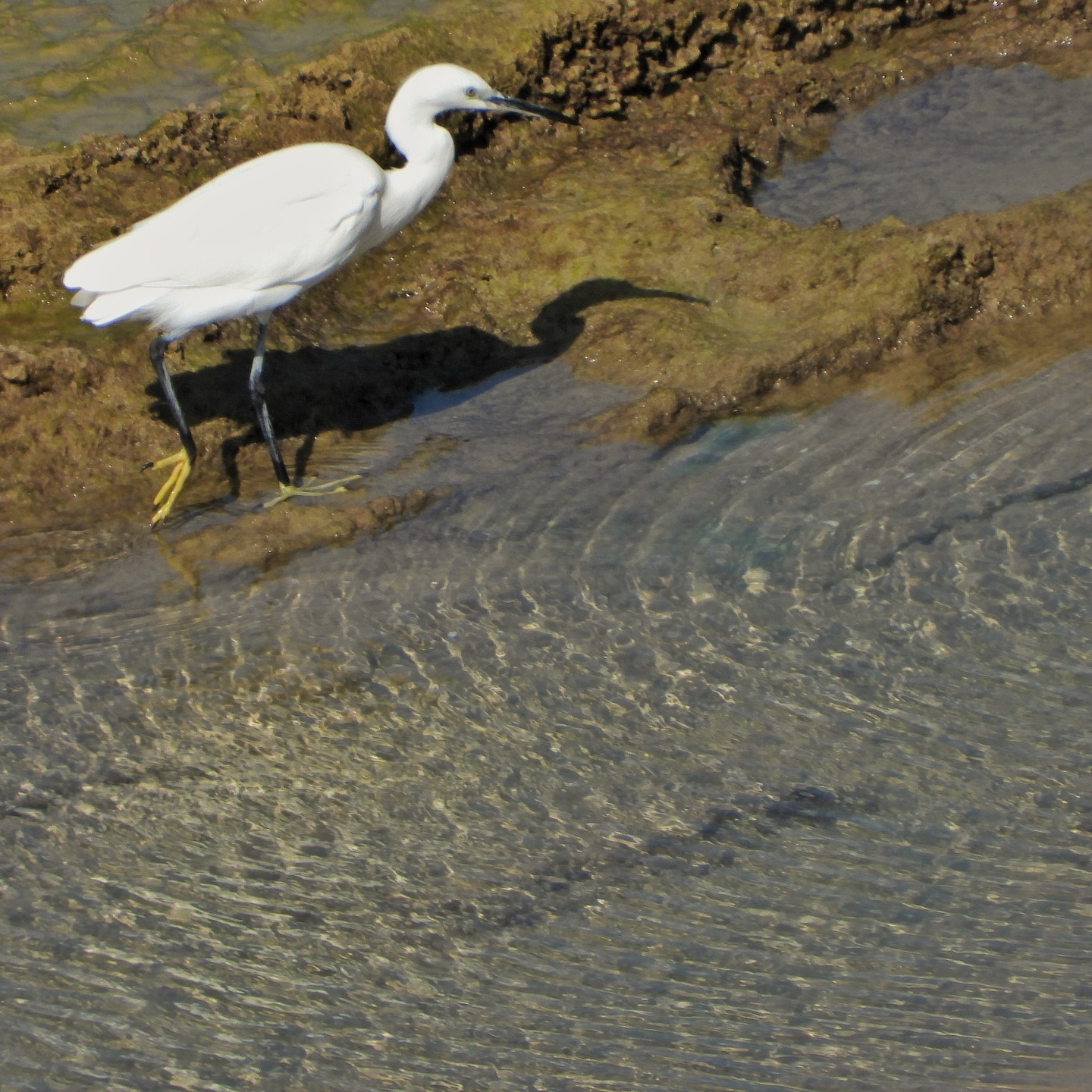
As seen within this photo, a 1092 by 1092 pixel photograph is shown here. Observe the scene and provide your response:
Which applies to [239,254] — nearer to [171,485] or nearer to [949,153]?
[171,485]

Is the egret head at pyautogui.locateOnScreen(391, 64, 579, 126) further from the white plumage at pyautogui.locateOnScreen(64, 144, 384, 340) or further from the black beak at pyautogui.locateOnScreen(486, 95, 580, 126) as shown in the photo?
the white plumage at pyautogui.locateOnScreen(64, 144, 384, 340)

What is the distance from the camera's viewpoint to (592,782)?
339 centimetres

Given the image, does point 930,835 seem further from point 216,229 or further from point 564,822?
point 216,229

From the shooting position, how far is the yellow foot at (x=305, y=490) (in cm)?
455

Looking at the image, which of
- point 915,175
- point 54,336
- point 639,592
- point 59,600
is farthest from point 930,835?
point 915,175

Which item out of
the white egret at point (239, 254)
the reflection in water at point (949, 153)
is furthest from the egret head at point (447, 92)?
the reflection in water at point (949, 153)

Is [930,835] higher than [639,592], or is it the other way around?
[639,592]

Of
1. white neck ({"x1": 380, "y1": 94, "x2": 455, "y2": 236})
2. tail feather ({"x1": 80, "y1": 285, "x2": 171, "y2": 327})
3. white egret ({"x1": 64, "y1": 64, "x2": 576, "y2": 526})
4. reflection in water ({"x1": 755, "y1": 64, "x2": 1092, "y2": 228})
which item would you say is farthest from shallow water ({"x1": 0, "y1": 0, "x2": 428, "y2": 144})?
reflection in water ({"x1": 755, "y1": 64, "x2": 1092, "y2": 228})

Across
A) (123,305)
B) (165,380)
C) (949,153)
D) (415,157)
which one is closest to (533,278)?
(415,157)

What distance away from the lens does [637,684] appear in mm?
3711

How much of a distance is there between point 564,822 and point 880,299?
8.99 feet

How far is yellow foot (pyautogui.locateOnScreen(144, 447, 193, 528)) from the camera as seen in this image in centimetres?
450

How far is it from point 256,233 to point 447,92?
98cm

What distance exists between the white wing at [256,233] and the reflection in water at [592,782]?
0.77m
